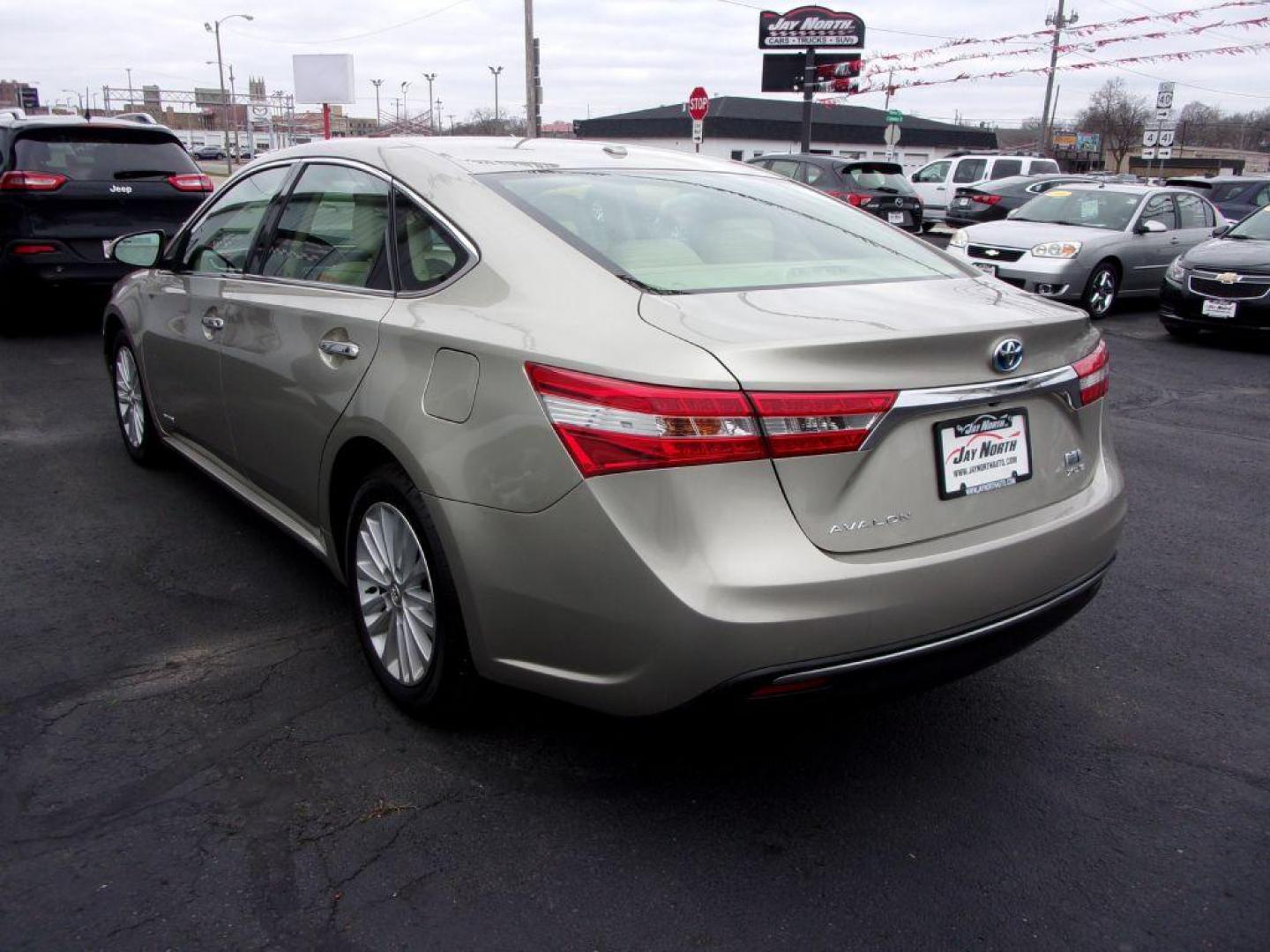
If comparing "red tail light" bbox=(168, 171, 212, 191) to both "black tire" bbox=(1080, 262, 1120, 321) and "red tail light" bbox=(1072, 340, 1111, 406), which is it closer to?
"red tail light" bbox=(1072, 340, 1111, 406)

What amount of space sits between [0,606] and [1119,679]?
3855 mm

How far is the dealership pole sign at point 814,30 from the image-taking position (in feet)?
109

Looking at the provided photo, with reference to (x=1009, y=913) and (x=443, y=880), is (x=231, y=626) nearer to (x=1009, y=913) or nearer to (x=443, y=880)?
(x=443, y=880)

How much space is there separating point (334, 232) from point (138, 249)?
1.93 meters

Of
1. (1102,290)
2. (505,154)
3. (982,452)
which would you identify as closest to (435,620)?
(982,452)

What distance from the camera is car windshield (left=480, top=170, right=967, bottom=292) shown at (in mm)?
2822

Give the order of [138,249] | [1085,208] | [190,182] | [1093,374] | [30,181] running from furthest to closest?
[1085,208] → [190,182] → [30,181] → [138,249] → [1093,374]

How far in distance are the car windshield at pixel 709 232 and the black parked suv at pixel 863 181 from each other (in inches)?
554

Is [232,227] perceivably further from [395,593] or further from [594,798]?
[594,798]

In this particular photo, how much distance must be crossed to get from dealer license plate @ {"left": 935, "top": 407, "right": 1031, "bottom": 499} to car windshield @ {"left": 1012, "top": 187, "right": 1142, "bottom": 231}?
1088cm

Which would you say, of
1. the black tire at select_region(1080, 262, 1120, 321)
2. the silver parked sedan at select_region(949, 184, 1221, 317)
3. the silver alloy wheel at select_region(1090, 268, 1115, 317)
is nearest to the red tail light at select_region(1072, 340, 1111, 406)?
the silver parked sedan at select_region(949, 184, 1221, 317)

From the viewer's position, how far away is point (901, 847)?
256 centimetres

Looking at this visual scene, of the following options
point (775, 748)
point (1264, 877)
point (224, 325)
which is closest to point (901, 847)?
point (775, 748)

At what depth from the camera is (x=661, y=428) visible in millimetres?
2188
